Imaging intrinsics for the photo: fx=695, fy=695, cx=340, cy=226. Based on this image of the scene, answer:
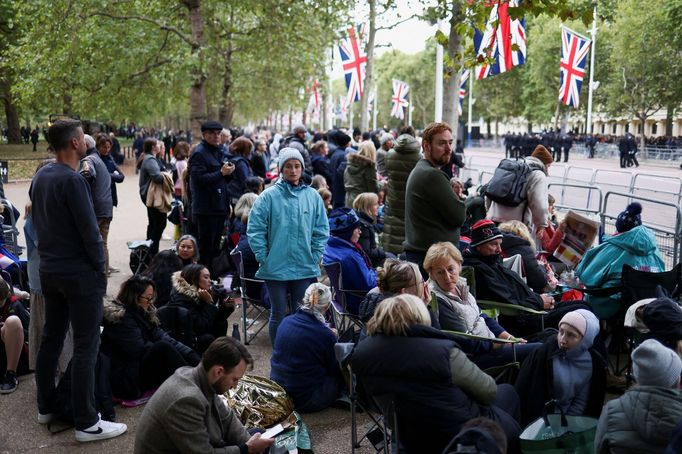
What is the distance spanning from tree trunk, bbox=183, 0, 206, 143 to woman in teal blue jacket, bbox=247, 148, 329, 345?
33.0ft

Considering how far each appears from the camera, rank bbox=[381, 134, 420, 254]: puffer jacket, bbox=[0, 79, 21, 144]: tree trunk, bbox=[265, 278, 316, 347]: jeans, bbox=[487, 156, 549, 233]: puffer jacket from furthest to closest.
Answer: bbox=[0, 79, 21, 144]: tree trunk, bbox=[487, 156, 549, 233]: puffer jacket, bbox=[381, 134, 420, 254]: puffer jacket, bbox=[265, 278, 316, 347]: jeans

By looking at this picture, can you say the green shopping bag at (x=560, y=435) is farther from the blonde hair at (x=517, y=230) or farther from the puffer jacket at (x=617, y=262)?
the blonde hair at (x=517, y=230)

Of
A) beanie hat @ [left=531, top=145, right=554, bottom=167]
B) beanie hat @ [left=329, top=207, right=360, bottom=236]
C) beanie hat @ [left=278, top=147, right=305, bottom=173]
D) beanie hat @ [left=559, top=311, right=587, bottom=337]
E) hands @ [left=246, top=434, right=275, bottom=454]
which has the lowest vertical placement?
hands @ [left=246, top=434, right=275, bottom=454]

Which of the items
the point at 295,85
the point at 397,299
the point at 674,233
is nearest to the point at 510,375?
the point at 397,299

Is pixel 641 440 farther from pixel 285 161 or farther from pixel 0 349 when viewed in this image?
pixel 0 349

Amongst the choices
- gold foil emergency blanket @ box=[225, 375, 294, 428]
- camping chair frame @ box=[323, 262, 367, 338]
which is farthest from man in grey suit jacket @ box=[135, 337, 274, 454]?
camping chair frame @ box=[323, 262, 367, 338]

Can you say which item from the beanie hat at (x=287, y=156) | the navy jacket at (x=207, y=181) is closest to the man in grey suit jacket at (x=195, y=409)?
the beanie hat at (x=287, y=156)

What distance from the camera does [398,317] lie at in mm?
3711

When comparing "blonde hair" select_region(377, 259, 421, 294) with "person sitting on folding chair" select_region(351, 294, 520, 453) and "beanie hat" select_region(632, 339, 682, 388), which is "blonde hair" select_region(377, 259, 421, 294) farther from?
"beanie hat" select_region(632, 339, 682, 388)

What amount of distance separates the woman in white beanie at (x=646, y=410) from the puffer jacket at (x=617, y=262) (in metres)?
2.70

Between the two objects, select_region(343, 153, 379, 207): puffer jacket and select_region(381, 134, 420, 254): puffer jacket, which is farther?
select_region(343, 153, 379, 207): puffer jacket

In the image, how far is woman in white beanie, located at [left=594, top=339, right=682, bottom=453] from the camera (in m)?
3.20

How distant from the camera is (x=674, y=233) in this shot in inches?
340

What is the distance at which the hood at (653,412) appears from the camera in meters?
3.18
